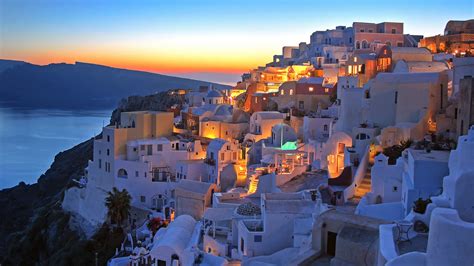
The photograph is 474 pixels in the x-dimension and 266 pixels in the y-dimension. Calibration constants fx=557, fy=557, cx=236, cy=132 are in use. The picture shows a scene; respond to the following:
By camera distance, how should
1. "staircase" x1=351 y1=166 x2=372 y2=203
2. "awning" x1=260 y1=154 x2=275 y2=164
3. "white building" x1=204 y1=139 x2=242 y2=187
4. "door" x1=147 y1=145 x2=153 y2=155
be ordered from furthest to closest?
"door" x1=147 y1=145 x2=153 y2=155 < "white building" x1=204 y1=139 x2=242 y2=187 < "awning" x1=260 y1=154 x2=275 y2=164 < "staircase" x1=351 y1=166 x2=372 y2=203

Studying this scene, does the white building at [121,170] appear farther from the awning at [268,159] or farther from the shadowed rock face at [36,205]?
the awning at [268,159]

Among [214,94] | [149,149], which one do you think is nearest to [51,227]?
[149,149]

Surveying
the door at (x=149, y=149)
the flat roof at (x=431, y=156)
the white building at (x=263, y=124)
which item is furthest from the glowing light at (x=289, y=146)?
the flat roof at (x=431, y=156)

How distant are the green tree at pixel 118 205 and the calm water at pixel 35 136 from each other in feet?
55.9

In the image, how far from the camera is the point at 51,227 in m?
29.6

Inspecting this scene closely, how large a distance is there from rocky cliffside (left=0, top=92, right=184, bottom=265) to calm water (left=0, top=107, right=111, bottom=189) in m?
7.58

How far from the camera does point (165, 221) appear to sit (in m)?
22.6

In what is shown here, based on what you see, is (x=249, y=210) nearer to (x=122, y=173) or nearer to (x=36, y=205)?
(x=122, y=173)

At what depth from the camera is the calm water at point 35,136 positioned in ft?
207

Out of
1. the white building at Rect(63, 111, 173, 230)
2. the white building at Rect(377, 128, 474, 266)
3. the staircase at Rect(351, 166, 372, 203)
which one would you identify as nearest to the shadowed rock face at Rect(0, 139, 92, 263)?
the white building at Rect(63, 111, 173, 230)

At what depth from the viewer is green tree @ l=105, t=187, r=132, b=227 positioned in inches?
945

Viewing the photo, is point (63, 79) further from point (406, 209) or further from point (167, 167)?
point (406, 209)

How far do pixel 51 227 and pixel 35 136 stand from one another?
202ft

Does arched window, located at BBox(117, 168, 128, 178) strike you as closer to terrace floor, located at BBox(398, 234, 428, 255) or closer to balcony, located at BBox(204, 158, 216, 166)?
balcony, located at BBox(204, 158, 216, 166)
